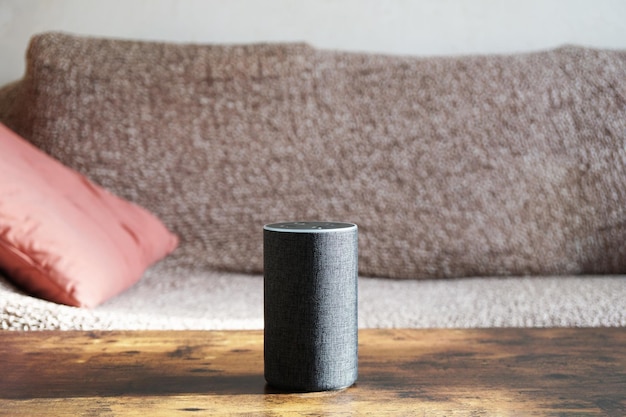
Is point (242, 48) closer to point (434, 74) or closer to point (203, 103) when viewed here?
point (203, 103)

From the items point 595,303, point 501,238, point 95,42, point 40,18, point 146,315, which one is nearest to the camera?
point 146,315

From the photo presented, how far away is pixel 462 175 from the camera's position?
1642 mm

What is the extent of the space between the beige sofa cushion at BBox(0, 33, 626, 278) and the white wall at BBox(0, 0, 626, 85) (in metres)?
0.32

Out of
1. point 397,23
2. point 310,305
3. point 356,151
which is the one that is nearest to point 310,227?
point 310,305

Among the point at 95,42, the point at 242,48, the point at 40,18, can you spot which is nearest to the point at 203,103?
the point at 242,48

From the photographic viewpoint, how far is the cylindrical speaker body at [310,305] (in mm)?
690

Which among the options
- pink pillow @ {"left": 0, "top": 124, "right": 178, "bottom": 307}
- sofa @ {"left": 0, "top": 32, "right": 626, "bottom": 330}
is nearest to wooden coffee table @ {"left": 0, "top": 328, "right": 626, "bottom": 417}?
pink pillow @ {"left": 0, "top": 124, "right": 178, "bottom": 307}

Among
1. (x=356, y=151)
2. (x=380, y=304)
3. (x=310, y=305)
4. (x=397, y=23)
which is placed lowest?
(x=380, y=304)

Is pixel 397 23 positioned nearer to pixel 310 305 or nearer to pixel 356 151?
pixel 356 151

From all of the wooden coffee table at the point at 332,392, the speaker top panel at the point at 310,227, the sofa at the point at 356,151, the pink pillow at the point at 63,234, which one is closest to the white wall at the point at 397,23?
the sofa at the point at 356,151

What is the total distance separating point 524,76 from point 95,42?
3.31 ft

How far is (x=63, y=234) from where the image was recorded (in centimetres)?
126

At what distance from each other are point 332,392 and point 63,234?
2.38ft

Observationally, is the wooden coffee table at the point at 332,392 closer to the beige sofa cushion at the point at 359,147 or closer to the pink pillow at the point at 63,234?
the pink pillow at the point at 63,234
